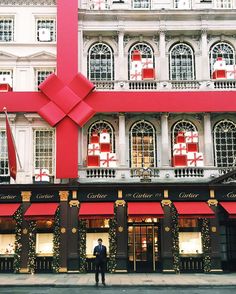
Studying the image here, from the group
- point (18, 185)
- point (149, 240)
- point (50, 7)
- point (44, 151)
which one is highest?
point (50, 7)

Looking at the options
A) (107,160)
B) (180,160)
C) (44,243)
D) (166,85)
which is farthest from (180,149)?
(44,243)

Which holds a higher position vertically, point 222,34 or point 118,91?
point 222,34

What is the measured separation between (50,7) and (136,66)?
21.4 feet

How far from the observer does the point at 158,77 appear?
88.5ft

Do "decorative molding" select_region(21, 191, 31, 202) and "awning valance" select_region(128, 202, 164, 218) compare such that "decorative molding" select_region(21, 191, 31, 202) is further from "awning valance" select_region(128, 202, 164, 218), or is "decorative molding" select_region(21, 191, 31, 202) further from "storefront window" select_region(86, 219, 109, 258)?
"awning valance" select_region(128, 202, 164, 218)

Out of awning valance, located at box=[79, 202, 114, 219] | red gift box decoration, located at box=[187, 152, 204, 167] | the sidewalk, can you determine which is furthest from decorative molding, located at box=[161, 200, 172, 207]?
the sidewalk

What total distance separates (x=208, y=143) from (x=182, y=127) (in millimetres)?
1885

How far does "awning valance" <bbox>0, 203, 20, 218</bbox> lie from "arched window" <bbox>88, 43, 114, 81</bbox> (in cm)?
874

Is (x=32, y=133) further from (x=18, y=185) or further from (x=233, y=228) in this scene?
(x=233, y=228)

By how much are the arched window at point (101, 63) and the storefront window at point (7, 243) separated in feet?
33.8

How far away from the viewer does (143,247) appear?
24531 mm

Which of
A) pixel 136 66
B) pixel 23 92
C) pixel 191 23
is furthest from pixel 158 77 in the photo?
pixel 23 92

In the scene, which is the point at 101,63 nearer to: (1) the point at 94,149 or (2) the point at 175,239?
(1) the point at 94,149

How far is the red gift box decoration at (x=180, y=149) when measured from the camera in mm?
25688
